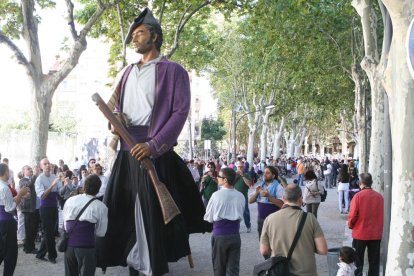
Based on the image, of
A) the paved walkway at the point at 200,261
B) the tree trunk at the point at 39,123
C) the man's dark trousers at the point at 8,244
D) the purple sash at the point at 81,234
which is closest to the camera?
the purple sash at the point at 81,234

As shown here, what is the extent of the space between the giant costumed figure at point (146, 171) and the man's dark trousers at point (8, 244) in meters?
4.87

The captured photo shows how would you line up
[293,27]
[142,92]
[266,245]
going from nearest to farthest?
[142,92] < [266,245] < [293,27]

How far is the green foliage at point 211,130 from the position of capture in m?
68.6

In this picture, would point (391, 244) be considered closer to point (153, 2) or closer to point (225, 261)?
point (225, 261)

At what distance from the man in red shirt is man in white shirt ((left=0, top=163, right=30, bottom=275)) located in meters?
5.21

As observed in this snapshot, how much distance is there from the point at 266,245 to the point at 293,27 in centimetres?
1900

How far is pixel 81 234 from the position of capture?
675cm

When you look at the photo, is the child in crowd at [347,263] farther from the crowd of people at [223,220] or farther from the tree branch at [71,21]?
the tree branch at [71,21]

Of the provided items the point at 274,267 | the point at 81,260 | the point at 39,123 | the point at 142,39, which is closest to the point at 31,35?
the point at 39,123

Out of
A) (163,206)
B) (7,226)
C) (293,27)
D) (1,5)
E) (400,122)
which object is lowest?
(7,226)

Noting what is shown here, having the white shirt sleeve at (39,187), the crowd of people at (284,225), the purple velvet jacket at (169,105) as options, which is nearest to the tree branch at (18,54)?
the white shirt sleeve at (39,187)

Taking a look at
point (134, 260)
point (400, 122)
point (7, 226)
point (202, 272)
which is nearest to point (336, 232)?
point (202, 272)

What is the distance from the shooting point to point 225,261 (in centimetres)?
815

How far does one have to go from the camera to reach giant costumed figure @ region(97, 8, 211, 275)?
3.54 metres
